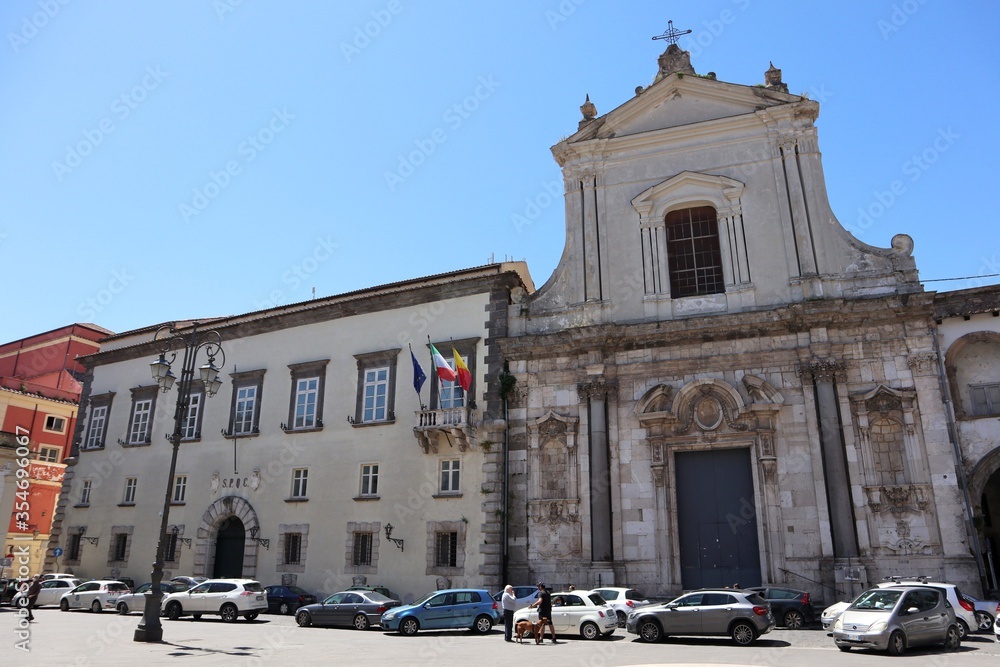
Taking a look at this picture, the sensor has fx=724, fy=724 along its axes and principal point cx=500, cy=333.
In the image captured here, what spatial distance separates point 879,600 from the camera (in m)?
15.6

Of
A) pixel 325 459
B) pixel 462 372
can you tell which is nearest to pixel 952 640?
pixel 462 372

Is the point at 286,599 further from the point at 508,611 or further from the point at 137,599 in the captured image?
the point at 508,611

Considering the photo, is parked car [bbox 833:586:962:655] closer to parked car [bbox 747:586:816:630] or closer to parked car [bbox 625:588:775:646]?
parked car [bbox 625:588:775:646]

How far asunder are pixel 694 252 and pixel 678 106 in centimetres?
597

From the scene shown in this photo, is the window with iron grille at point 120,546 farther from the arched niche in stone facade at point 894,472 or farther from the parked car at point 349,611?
the arched niche in stone facade at point 894,472

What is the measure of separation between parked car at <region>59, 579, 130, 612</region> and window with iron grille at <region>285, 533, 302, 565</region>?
6.04 metres

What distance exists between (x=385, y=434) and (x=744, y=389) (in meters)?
13.4

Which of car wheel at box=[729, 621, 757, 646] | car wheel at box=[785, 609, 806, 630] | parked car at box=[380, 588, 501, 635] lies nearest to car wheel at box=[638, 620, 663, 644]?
car wheel at box=[729, 621, 757, 646]

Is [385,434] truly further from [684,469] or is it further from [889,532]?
[889,532]

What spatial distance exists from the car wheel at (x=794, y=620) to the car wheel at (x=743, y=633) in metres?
3.85

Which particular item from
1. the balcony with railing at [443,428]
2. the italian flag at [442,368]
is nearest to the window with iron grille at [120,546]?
the balcony with railing at [443,428]

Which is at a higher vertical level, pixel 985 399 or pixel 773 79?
pixel 773 79

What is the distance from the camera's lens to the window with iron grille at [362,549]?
2727 cm

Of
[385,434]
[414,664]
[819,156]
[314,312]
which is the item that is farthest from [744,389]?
[314,312]
